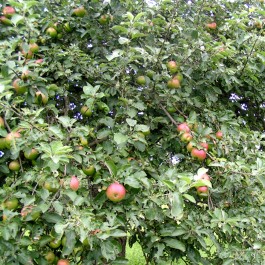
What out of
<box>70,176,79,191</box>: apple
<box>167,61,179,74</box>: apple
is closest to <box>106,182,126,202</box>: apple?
<box>70,176,79,191</box>: apple

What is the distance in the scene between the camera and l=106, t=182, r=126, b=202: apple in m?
1.71

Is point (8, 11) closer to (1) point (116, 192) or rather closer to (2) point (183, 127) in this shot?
(2) point (183, 127)

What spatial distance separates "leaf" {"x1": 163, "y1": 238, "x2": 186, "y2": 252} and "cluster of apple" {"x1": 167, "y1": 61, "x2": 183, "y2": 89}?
2.81 feet

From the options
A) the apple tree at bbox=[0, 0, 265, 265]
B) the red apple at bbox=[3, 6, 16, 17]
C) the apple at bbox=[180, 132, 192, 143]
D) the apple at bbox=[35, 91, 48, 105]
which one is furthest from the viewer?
the red apple at bbox=[3, 6, 16, 17]

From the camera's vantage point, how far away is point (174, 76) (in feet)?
7.48

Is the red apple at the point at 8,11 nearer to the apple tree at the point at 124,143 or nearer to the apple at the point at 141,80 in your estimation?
the apple tree at the point at 124,143

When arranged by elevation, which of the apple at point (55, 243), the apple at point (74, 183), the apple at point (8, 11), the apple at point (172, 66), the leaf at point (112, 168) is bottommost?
the apple at point (55, 243)

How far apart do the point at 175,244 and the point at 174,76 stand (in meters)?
0.94

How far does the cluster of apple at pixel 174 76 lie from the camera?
7.36 feet

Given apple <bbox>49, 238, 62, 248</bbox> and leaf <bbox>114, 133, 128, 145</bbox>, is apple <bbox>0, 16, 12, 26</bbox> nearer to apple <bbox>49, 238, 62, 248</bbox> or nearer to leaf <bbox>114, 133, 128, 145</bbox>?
leaf <bbox>114, 133, 128, 145</bbox>

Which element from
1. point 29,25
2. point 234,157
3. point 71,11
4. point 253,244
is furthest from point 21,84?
point 253,244

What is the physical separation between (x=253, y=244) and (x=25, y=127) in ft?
3.81

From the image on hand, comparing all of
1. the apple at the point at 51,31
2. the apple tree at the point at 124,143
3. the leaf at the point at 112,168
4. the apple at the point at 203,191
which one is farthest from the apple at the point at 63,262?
the apple at the point at 51,31

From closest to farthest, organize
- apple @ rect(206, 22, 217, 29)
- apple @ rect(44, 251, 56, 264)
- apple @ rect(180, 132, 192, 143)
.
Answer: apple @ rect(44, 251, 56, 264) < apple @ rect(180, 132, 192, 143) < apple @ rect(206, 22, 217, 29)
